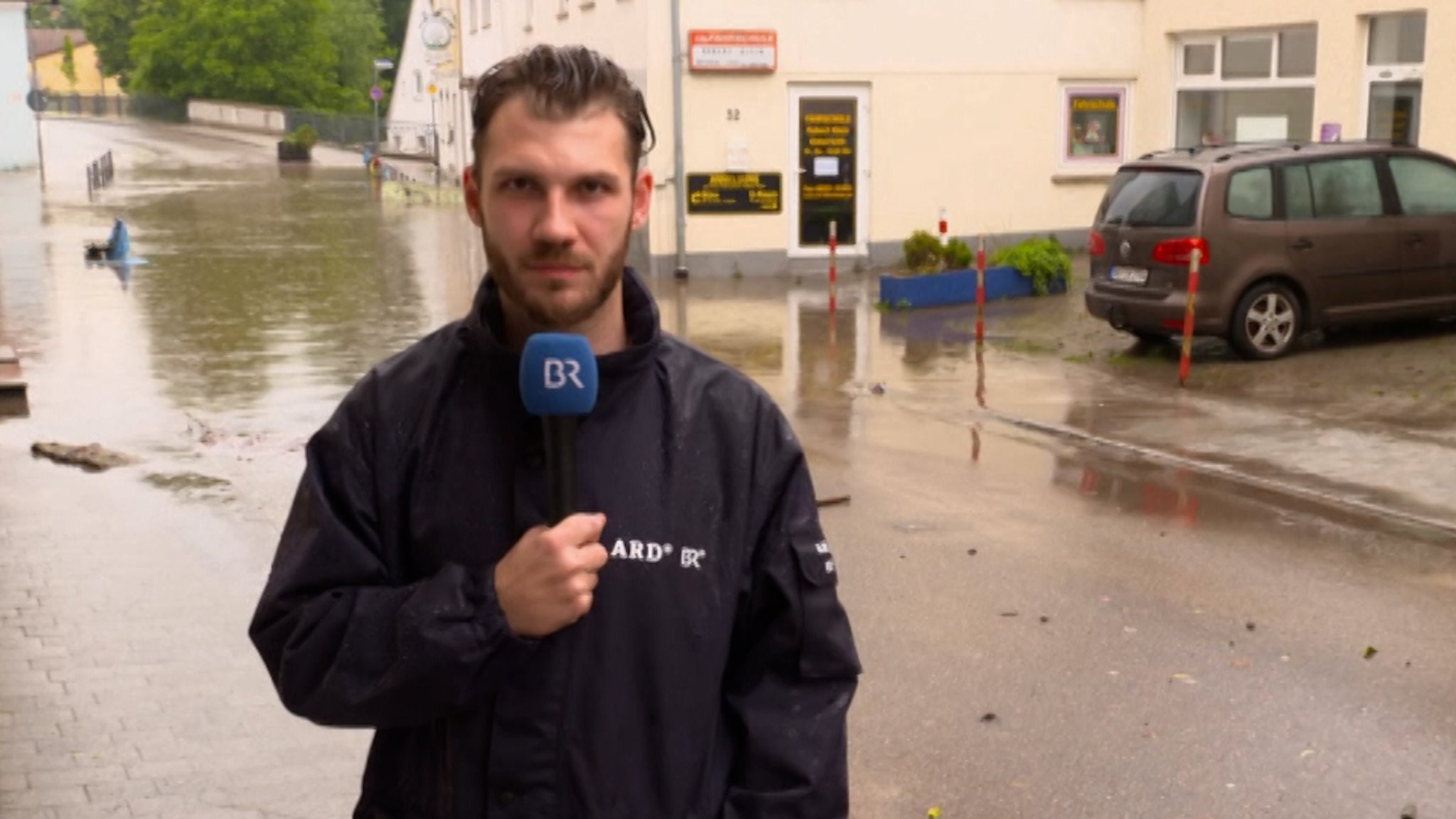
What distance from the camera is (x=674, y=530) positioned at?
237 centimetres

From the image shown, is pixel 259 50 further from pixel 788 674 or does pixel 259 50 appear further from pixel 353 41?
pixel 788 674

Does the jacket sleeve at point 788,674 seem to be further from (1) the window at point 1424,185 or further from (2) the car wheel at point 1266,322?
(1) the window at point 1424,185

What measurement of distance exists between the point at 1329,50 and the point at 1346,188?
7.04m

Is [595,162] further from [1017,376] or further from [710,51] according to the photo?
[710,51]

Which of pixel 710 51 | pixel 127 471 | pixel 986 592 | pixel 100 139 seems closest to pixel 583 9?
pixel 710 51

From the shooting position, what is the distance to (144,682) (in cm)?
658

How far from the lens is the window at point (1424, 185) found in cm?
1500

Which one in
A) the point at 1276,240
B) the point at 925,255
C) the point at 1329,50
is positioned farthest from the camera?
the point at 1329,50

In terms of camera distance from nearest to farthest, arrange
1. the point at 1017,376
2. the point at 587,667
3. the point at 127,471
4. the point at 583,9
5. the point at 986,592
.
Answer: the point at 587,667 → the point at 986,592 → the point at 127,471 → the point at 1017,376 → the point at 583,9

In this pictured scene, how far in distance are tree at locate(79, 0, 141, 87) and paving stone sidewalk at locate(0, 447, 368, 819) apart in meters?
111

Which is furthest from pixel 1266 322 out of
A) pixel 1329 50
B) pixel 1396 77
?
pixel 1329 50

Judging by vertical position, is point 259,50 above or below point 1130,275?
above

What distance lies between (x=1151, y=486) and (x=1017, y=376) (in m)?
4.37

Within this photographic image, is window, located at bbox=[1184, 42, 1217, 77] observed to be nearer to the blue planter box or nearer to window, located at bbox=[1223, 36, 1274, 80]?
window, located at bbox=[1223, 36, 1274, 80]
